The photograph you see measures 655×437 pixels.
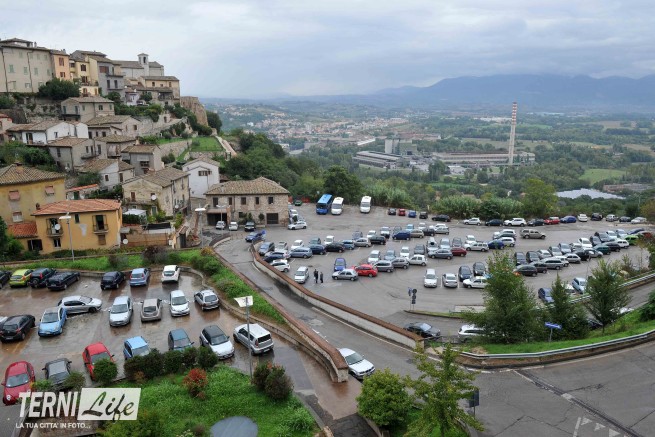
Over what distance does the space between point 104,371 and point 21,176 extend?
26.4m

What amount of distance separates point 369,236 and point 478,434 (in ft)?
108

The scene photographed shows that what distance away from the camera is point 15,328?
2148cm

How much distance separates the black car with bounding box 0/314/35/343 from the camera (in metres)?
21.4

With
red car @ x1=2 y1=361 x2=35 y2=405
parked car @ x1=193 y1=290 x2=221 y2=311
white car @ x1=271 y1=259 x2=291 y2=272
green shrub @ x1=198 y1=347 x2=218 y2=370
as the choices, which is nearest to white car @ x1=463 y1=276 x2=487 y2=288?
white car @ x1=271 y1=259 x2=291 y2=272

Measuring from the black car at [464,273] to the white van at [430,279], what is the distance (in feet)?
5.93

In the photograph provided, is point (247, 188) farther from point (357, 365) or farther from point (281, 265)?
point (357, 365)

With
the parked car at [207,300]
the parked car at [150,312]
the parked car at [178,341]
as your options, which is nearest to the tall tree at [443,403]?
the parked car at [178,341]

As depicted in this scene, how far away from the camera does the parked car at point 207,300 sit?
25039 millimetres

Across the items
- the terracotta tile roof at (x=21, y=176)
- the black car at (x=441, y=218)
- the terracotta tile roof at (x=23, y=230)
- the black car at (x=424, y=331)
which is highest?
the terracotta tile roof at (x=21, y=176)

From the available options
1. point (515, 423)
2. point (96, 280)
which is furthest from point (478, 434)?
point (96, 280)

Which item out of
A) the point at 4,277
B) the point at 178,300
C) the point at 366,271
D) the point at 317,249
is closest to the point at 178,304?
the point at 178,300

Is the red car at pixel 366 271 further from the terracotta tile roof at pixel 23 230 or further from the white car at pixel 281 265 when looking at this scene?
the terracotta tile roof at pixel 23 230

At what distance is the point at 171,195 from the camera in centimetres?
4678

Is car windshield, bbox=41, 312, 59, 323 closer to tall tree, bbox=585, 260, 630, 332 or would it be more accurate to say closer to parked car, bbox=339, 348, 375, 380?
parked car, bbox=339, 348, 375, 380
